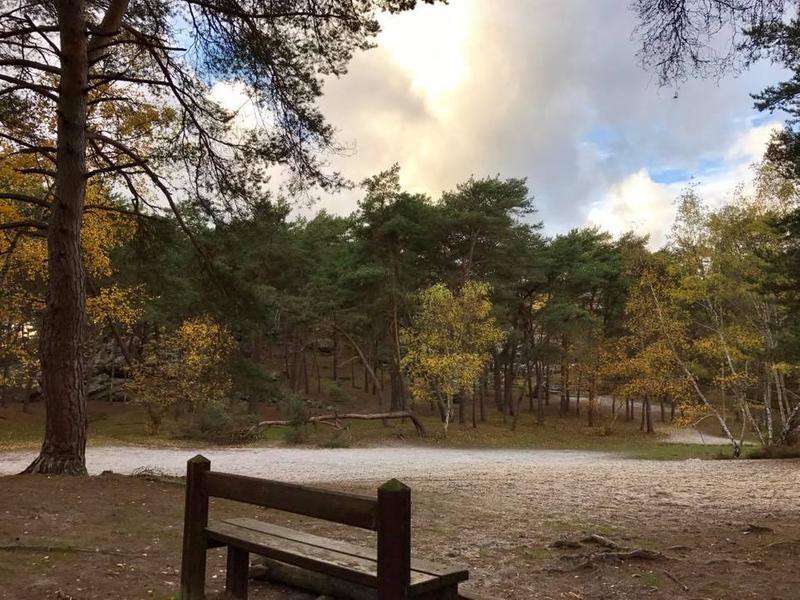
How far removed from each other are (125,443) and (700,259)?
66.1ft

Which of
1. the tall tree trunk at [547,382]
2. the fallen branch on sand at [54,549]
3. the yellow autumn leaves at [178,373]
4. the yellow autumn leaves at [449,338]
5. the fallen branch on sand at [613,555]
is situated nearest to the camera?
the fallen branch on sand at [54,549]

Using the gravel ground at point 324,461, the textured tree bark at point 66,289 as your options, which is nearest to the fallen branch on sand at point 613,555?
the gravel ground at point 324,461

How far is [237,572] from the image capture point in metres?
3.80

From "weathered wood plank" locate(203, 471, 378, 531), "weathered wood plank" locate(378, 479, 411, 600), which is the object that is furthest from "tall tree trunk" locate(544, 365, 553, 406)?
"weathered wood plank" locate(378, 479, 411, 600)

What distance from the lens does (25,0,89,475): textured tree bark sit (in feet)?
27.9

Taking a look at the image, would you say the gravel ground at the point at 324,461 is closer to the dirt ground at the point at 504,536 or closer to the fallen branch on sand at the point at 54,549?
the dirt ground at the point at 504,536

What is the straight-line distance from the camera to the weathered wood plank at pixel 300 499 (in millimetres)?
2816

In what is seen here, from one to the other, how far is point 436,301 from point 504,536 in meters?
18.5

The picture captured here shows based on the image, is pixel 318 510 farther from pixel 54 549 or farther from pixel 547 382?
pixel 547 382

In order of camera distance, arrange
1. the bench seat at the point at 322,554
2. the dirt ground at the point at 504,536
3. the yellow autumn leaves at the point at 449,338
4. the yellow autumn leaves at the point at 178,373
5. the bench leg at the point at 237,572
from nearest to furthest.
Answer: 1. the bench seat at the point at 322,554
2. the bench leg at the point at 237,572
3. the dirt ground at the point at 504,536
4. the yellow autumn leaves at the point at 178,373
5. the yellow autumn leaves at the point at 449,338

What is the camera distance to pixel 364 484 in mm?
10633

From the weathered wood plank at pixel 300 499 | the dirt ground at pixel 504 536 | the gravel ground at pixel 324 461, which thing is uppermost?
the weathered wood plank at pixel 300 499

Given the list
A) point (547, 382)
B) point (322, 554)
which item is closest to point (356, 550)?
point (322, 554)

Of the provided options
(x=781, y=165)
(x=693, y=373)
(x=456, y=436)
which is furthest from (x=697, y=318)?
(x=781, y=165)
